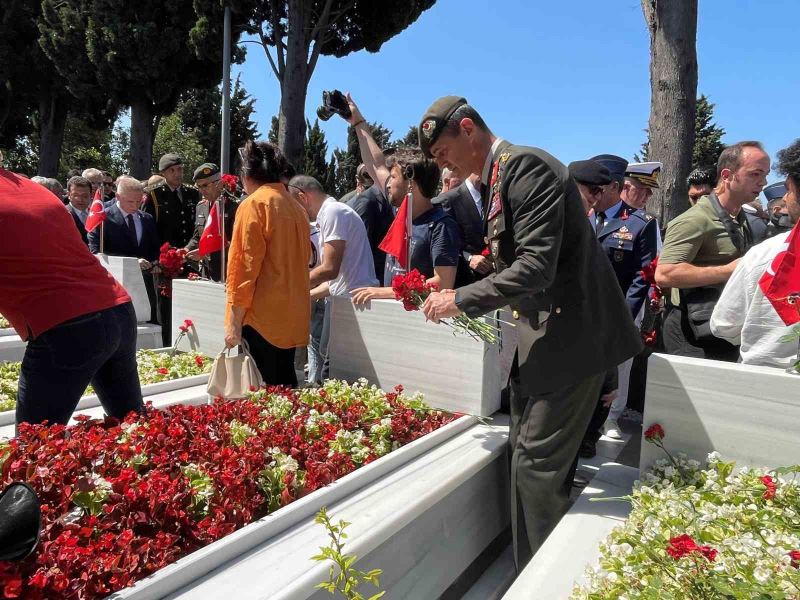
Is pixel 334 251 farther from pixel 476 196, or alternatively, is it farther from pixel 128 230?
pixel 128 230

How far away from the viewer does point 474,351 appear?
10.8 ft

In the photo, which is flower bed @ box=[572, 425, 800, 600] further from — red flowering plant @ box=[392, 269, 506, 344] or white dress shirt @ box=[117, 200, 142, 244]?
white dress shirt @ box=[117, 200, 142, 244]

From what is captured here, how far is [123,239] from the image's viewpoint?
19.4ft

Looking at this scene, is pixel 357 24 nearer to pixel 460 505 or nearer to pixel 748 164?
pixel 748 164

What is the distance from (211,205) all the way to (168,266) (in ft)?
2.49

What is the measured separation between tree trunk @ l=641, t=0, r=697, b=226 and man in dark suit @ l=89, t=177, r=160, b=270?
5.41 meters

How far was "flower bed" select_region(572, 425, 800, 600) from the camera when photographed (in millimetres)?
1551

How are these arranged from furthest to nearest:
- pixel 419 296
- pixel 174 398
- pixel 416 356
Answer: pixel 174 398 < pixel 416 356 < pixel 419 296

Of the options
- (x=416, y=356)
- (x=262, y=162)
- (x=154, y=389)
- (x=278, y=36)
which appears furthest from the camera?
(x=278, y=36)

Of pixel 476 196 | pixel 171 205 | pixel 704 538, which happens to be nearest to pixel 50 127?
pixel 171 205

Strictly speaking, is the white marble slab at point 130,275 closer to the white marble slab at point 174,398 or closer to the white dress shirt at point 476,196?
the white marble slab at point 174,398

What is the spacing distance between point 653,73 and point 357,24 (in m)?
13.2

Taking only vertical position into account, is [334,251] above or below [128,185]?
below

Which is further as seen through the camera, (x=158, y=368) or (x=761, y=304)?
(x=158, y=368)
